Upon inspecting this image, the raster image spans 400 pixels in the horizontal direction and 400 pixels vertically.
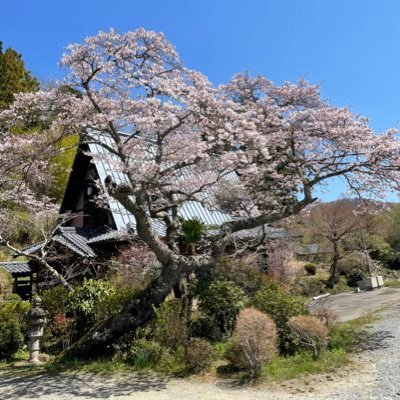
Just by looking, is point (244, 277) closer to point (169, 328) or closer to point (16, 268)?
point (169, 328)

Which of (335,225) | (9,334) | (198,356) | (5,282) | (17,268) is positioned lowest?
(198,356)

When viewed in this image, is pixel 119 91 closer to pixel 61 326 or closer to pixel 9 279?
pixel 61 326

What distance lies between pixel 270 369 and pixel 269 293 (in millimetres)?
2269

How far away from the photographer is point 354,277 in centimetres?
2480

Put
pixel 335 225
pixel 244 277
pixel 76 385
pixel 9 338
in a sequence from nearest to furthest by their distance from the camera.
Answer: pixel 76 385, pixel 9 338, pixel 244 277, pixel 335 225

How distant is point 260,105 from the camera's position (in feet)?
34.3

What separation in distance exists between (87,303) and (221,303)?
3.40 meters

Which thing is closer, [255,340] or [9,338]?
[255,340]

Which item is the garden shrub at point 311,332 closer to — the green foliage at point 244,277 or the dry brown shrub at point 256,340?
the dry brown shrub at point 256,340

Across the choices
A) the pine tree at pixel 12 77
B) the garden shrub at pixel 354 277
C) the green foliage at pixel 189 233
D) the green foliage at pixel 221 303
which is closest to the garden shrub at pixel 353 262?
the garden shrub at pixel 354 277

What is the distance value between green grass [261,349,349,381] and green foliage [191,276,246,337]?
179 centimetres

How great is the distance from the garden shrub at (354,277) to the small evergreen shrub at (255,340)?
63.9 ft

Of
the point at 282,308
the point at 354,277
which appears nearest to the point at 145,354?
the point at 282,308

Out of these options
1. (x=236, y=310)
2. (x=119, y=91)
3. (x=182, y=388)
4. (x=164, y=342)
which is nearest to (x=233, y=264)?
(x=236, y=310)
